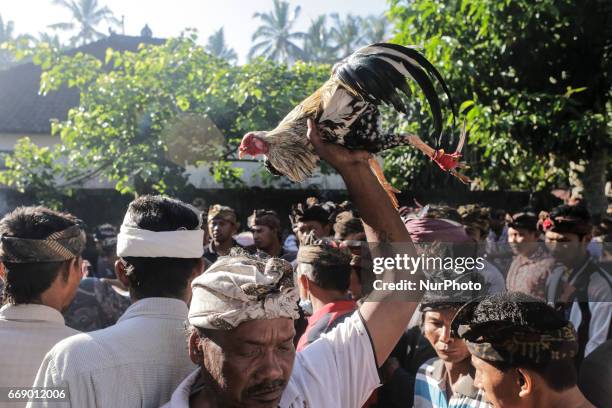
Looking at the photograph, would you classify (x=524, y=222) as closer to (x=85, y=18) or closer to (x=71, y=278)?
(x=71, y=278)

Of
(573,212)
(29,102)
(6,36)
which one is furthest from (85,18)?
(573,212)

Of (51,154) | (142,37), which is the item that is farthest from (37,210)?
(142,37)

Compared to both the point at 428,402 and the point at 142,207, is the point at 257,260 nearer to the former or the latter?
the point at 142,207

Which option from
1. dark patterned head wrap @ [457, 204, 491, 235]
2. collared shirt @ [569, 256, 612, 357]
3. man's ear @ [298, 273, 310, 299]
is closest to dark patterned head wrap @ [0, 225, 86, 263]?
man's ear @ [298, 273, 310, 299]

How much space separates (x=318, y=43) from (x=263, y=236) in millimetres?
48425

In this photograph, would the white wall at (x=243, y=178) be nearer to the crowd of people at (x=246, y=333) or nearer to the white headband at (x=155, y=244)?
the crowd of people at (x=246, y=333)

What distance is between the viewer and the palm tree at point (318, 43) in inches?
2035

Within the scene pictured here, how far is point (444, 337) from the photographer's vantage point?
2.87 metres

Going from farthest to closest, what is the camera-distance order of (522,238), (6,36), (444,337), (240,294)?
(6,36) → (522,238) → (444,337) → (240,294)

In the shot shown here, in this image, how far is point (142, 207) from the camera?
2.37 metres

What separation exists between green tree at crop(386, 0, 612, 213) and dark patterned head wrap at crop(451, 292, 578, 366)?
4.40m

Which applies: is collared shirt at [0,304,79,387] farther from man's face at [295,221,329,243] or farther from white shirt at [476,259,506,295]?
man's face at [295,221,329,243]

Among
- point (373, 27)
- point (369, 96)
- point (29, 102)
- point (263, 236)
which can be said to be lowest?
point (263, 236)

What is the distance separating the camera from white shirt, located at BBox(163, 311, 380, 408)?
2.00 metres
